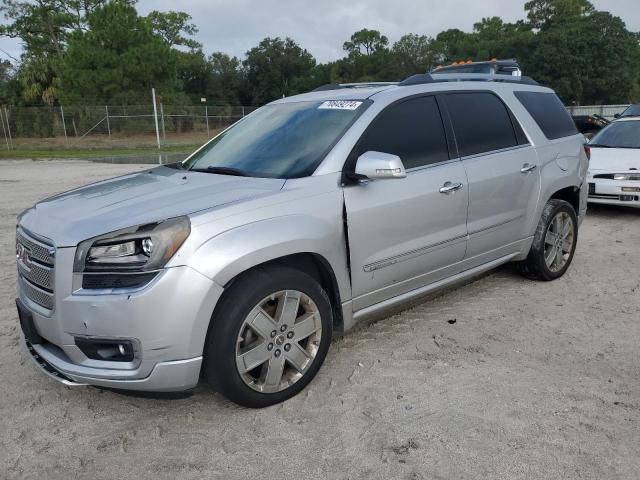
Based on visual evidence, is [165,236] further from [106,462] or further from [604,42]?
[604,42]

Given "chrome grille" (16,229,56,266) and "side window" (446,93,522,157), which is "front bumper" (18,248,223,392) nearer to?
"chrome grille" (16,229,56,266)

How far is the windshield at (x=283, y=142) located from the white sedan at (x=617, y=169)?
5.91 metres

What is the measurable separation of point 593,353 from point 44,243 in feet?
11.5

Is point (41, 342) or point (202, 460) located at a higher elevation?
point (41, 342)

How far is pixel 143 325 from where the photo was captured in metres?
2.73

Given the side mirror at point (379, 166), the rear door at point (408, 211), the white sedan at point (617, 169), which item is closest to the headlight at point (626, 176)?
the white sedan at point (617, 169)

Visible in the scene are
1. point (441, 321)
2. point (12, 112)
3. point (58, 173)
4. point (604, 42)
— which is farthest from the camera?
point (604, 42)

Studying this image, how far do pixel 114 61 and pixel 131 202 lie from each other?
124ft

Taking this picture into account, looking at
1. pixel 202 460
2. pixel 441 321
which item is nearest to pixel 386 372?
pixel 441 321

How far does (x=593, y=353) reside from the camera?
3.83 m

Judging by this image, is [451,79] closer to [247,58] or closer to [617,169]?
[617,169]

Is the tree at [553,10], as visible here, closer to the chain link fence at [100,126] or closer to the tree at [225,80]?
the tree at [225,80]

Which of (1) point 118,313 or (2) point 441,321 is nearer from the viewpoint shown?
(1) point 118,313

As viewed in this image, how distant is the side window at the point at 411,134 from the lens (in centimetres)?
374
